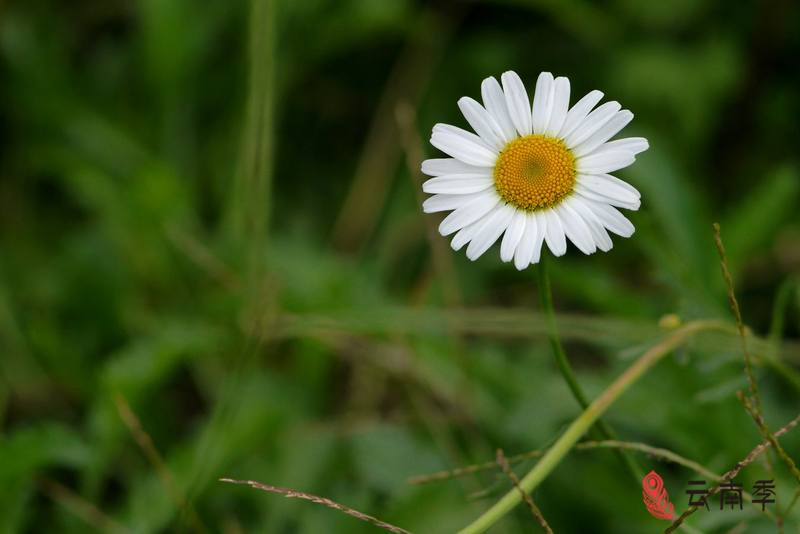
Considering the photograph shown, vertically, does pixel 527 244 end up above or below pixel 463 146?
below

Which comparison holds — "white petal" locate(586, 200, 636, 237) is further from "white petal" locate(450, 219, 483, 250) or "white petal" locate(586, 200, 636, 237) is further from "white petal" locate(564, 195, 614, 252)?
"white petal" locate(450, 219, 483, 250)

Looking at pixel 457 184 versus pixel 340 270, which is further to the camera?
pixel 340 270

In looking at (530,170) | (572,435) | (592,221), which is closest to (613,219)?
(592,221)

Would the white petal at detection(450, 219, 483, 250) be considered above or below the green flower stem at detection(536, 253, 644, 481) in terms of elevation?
above

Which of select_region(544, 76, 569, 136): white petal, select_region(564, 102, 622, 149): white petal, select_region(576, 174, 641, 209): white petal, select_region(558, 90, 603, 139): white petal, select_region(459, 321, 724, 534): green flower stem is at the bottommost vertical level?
select_region(459, 321, 724, 534): green flower stem

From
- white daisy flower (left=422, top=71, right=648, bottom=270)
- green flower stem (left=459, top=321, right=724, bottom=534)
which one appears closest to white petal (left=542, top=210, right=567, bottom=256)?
white daisy flower (left=422, top=71, right=648, bottom=270)

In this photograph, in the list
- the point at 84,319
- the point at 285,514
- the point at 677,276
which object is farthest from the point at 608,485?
the point at 84,319

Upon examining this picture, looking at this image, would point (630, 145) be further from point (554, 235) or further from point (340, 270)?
point (340, 270)
